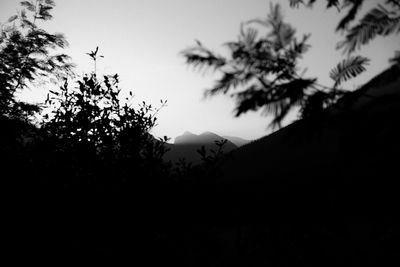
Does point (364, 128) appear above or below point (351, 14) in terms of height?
below

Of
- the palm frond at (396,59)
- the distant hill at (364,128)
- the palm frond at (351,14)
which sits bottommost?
the distant hill at (364,128)

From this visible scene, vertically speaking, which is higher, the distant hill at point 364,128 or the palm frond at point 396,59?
the palm frond at point 396,59

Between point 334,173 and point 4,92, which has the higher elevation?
point 4,92

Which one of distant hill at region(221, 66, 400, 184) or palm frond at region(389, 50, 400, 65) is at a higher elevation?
palm frond at region(389, 50, 400, 65)

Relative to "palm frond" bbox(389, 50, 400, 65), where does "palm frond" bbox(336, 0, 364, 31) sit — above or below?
above

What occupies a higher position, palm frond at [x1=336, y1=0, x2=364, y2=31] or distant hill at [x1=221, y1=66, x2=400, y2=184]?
palm frond at [x1=336, y1=0, x2=364, y2=31]

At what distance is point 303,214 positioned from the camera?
1120 centimetres

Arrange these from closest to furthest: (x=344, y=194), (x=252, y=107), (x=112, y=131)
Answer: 1. (x=252, y=107)
2. (x=112, y=131)
3. (x=344, y=194)

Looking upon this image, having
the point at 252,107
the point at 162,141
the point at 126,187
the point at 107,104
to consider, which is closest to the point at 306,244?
the point at 162,141

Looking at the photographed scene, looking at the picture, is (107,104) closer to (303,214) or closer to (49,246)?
(49,246)

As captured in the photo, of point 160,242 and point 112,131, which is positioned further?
point 112,131

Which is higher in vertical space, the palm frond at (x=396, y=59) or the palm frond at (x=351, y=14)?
the palm frond at (x=351, y=14)

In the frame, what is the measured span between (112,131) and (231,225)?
753 cm

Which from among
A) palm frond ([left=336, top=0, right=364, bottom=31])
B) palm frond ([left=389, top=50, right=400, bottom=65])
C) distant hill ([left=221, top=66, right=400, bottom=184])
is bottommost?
distant hill ([left=221, top=66, right=400, bottom=184])
